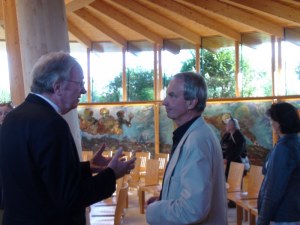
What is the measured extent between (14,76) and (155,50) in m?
8.15

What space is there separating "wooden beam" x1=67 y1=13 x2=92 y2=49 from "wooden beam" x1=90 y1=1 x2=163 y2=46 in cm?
178

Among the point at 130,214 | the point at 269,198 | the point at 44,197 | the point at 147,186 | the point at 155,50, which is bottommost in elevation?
the point at 130,214

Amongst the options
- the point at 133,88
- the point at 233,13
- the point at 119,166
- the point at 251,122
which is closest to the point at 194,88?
the point at 119,166

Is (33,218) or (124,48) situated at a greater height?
(124,48)

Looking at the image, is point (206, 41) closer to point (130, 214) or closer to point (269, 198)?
point (130, 214)

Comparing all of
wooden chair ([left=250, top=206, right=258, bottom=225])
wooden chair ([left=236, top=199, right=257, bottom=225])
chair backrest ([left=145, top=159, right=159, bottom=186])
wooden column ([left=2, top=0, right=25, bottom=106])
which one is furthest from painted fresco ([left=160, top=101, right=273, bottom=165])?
wooden column ([left=2, top=0, right=25, bottom=106])

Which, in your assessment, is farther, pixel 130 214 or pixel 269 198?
pixel 130 214

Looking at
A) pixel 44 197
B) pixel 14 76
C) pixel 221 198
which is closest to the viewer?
pixel 44 197

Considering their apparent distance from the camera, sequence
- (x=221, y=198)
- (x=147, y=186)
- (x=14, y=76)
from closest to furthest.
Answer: (x=221, y=198), (x=14, y=76), (x=147, y=186)

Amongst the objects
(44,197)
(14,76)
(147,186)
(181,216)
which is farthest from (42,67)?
(147,186)

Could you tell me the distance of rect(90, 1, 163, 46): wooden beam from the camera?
1046cm

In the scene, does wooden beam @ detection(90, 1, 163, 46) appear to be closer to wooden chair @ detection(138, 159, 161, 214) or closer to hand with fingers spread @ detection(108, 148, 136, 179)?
wooden chair @ detection(138, 159, 161, 214)

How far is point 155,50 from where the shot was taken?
45.9 ft

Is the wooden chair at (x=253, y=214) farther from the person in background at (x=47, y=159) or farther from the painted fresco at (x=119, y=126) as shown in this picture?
the painted fresco at (x=119, y=126)
